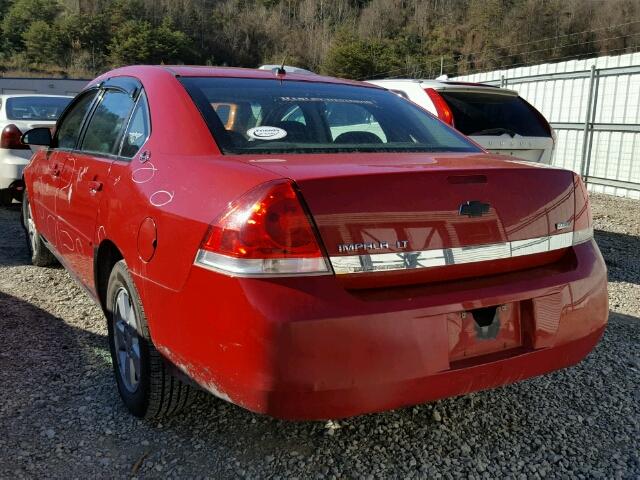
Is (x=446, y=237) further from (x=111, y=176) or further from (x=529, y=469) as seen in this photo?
(x=111, y=176)

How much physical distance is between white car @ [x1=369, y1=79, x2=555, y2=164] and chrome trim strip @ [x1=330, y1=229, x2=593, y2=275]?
3442 mm

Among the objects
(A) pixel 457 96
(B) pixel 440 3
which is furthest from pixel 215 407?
(B) pixel 440 3

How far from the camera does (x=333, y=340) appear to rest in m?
1.80

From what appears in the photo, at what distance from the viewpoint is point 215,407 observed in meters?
2.72

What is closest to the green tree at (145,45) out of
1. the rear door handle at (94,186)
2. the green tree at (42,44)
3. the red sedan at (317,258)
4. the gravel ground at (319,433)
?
the green tree at (42,44)

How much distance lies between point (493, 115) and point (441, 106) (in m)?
0.70

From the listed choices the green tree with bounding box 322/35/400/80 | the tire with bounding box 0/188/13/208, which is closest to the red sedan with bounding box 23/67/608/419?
the tire with bounding box 0/188/13/208

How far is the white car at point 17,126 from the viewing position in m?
6.83

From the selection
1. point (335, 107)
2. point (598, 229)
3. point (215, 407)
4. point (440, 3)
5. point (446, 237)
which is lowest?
point (598, 229)

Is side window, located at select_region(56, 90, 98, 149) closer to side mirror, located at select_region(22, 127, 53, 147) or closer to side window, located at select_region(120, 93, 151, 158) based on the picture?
side mirror, located at select_region(22, 127, 53, 147)

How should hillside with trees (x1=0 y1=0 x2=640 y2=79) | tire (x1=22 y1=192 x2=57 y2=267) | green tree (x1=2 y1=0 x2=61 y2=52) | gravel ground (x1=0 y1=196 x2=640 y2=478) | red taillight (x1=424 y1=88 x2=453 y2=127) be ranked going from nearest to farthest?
gravel ground (x1=0 y1=196 x2=640 y2=478)
tire (x1=22 y1=192 x2=57 y2=267)
red taillight (x1=424 y1=88 x2=453 y2=127)
hillside with trees (x1=0 y1=0 x2=640 y2=79)
green tree (x1=2 y1=0 x2=61 y2=52)

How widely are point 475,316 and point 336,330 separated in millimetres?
551

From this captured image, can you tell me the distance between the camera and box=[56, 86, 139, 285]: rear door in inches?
114

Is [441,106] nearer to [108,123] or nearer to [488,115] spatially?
[488,115]
